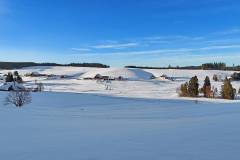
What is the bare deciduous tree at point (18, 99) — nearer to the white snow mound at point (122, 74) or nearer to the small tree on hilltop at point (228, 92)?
the small tree on hilltop at point (228, 92)

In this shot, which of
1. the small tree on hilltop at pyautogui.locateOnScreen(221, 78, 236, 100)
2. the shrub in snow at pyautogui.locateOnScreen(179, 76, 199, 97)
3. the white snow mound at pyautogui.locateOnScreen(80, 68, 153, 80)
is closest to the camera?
the small tree on hilltop at pyautogui.locateOnScreen(221, 78, 236, 100)

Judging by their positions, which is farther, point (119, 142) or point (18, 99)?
point (18, 99)

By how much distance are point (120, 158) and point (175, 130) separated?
3649 millimetres

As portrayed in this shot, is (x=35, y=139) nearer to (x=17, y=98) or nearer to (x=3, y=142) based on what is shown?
(x=3, y=142)

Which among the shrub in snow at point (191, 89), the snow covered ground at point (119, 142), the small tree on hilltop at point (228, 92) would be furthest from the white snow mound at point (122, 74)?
the snow covered ground at point (119, 142)

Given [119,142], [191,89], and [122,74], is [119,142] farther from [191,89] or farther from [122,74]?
[122,74]

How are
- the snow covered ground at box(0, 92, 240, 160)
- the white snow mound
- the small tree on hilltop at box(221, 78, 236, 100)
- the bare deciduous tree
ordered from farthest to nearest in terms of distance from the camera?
the white snow mound, the small tree on hilltop at box(221, 78, 236, 100), the bare deciduous tree, the snow covered ground at box(0, 92, 240, 160)

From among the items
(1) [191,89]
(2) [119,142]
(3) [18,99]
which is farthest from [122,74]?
(2) [119,142]

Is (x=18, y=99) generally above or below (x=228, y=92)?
below

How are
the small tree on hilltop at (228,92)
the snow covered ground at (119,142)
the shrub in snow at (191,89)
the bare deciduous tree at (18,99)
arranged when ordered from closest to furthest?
the snow covered ground at (119,142) → the bare deciduous tree at (18,99) → the small tree on hilltop at (228,92) → the shrub in snow at (191,89)

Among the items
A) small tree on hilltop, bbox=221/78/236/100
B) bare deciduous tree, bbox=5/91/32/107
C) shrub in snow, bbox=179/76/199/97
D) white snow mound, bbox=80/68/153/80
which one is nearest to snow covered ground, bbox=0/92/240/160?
bare deciduous tree, bbox=5/91/32/107

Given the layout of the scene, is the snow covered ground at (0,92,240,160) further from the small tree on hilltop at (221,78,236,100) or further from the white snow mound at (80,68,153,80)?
the white snow mound at (80,68,153,80)

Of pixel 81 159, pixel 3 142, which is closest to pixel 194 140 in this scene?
pixel 81 159

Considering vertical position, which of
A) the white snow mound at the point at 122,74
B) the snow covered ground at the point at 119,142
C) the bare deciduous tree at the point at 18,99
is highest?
the white snow mound at the point at 122,74
